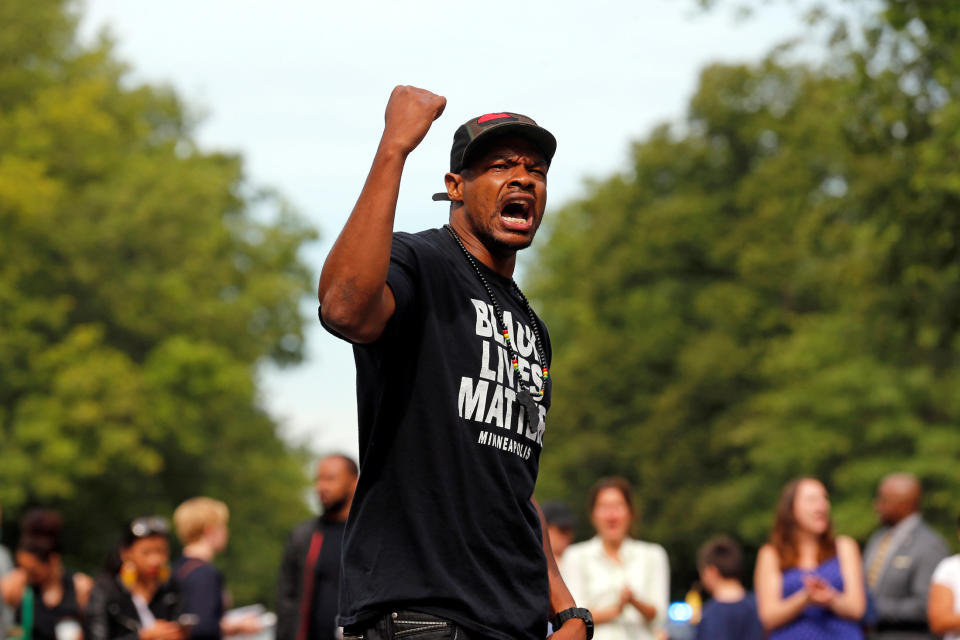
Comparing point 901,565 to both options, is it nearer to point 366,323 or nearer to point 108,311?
point 366,323

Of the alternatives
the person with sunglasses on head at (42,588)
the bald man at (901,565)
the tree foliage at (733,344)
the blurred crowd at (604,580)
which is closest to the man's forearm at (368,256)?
the blurred crowd at (604,580)

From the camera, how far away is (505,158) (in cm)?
390

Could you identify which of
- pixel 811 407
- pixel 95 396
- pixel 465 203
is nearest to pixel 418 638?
pixel 465 203

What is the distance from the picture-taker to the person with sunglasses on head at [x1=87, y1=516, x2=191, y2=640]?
8.95 meters

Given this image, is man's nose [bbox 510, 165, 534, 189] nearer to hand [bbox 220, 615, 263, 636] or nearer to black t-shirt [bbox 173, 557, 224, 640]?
black t-shirt [bbox 173, 557, 224, 640]

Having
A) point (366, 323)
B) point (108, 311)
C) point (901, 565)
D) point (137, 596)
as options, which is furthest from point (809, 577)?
point (108, 311)

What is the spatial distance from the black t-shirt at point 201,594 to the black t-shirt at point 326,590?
2.50ft

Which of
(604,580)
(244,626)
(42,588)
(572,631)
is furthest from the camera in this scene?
(244,626)

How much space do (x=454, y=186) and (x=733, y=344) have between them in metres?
33.9

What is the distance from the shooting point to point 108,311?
105ft

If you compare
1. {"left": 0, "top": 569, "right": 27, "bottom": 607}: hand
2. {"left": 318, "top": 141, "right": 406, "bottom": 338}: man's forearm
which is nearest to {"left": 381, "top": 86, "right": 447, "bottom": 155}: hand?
{"left": 318, "top": 141, "right": 406, "bottom": 338}: man's forearm

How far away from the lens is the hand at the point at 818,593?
816 centimetres

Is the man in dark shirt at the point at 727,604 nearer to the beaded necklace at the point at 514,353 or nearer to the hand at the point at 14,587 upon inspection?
the hand at the point at 14,587

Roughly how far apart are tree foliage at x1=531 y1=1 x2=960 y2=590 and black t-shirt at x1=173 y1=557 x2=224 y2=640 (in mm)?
16462
